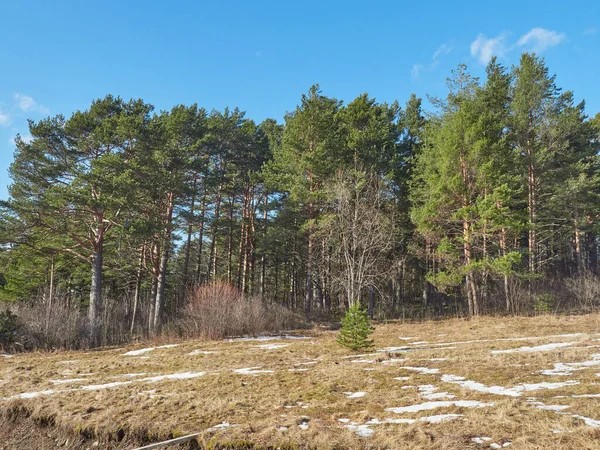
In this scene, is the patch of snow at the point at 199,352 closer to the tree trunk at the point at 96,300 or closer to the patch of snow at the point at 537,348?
the tree trunk at the point at 96,300

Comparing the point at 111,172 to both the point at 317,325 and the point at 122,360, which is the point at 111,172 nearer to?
the point at 122,360

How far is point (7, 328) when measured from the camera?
13.3 m

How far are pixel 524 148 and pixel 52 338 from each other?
23.2 metres

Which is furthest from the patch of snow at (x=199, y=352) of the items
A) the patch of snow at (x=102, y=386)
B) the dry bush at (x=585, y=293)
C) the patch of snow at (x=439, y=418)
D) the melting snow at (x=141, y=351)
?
the dry bush at (x=585, y=293)

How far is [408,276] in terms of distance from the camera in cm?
2833

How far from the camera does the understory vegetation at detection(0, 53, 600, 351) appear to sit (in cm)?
1554

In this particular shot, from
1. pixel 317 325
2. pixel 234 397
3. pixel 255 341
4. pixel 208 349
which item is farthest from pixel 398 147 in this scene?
pixel 234 397

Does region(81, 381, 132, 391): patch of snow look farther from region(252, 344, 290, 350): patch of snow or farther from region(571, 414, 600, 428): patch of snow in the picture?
region(571, 414, 600, 428): patch of snow

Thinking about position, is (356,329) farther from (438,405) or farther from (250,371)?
(438,405)

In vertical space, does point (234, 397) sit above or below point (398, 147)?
below

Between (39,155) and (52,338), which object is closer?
(52,338)

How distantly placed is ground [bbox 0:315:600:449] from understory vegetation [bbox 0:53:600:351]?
5.36m

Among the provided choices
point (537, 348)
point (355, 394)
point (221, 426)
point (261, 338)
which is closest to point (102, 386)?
point (221, 426)

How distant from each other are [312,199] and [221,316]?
289 inches
